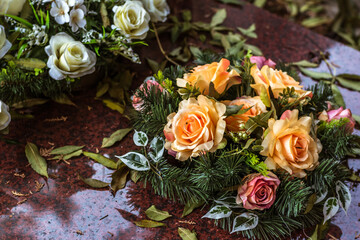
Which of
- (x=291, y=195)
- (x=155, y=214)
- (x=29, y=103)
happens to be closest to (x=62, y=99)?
(x=29, y=103)

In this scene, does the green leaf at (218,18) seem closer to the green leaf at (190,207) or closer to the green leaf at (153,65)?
the green leaf at (153,65)

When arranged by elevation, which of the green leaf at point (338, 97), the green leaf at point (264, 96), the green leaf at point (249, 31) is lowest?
the green leaf at point (338, 97)

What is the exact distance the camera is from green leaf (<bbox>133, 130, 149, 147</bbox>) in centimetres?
90

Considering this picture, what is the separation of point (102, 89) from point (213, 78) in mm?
413

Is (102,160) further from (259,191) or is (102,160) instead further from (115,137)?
(259,191)

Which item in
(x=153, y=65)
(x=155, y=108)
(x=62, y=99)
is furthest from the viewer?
(x=153, y=65)

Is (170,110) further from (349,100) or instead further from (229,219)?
(349,100)

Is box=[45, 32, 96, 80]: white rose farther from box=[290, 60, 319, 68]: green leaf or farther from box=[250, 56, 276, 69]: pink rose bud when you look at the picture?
box=[290, 60, 319, 68]: green leaf

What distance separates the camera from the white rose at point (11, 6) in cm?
99

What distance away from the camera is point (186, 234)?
2.82 feet

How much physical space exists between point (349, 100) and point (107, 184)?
0.77 m

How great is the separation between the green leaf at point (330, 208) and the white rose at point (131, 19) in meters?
0.62

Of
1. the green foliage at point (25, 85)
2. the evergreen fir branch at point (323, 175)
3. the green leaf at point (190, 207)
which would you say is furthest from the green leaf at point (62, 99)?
the evergreen fir branch at point (323, 175)

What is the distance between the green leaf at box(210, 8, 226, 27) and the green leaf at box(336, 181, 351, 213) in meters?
0.71
